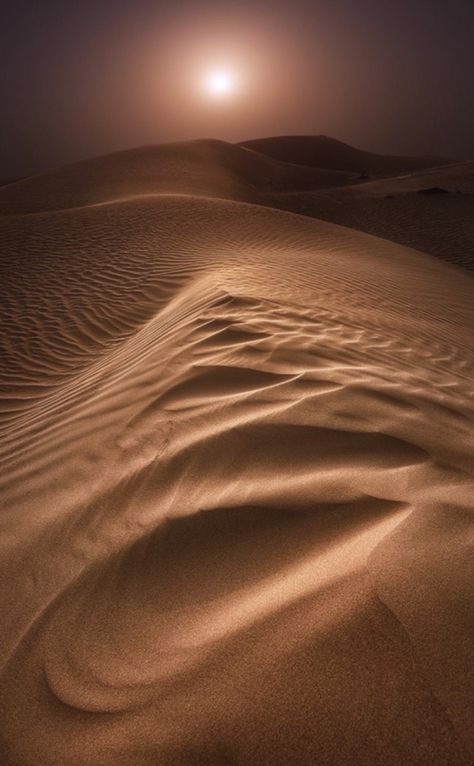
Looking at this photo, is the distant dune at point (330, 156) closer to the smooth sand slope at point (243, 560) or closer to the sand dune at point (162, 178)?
the sand dune at point (162, 178)

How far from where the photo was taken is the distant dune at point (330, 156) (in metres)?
43.9

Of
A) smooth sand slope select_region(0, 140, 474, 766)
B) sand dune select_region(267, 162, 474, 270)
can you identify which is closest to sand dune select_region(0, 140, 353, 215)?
sand dune select_region(267, 162, 474, 270)

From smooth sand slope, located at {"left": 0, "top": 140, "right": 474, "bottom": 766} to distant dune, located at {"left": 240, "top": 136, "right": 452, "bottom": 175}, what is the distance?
46546 mm

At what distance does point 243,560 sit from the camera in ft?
3.85

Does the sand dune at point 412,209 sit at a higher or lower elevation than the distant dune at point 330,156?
lower

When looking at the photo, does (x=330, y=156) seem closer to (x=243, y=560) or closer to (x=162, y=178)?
(x=162, y=178)

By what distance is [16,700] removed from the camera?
0.93 meters

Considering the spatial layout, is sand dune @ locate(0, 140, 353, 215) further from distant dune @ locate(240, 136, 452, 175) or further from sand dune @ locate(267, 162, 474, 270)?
distant dune @ locate(240, 136, 452, 175)

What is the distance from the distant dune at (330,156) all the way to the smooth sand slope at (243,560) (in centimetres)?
4655

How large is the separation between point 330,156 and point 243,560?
54.7 metres

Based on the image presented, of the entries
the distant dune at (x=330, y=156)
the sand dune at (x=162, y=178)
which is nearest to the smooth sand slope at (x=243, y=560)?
the sand dune at (x=162, y=178)

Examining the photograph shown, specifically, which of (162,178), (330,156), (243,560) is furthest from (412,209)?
(330,156)

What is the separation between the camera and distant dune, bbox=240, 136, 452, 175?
43.9 metres

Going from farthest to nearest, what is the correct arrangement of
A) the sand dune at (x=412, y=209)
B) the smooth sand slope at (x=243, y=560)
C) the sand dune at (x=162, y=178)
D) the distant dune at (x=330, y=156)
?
the distant dune at (x=330, y=156)
the sand dune at (x=162, y=178)
the sand dune at (x=412, y=209)
the smooth sand slope at (x=243, y=560)
